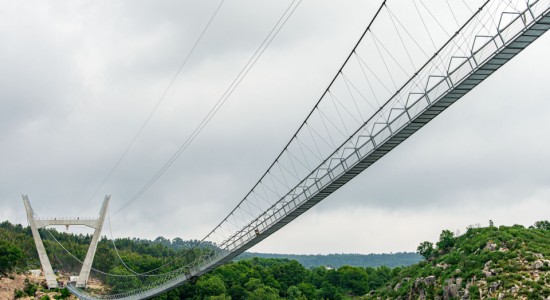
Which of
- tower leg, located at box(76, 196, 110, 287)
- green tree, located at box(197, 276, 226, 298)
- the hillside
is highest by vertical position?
tower leg, located at box(76, 196, 110, 287)

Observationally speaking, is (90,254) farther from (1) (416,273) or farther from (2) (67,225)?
(1) (416,273)

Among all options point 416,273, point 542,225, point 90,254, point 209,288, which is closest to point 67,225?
point 90,254

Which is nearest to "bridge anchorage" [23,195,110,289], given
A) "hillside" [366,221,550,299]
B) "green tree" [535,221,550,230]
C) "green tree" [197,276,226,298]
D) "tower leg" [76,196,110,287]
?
"tower leg" [76,196,110,287]

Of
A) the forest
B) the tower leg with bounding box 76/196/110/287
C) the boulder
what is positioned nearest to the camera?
the forest

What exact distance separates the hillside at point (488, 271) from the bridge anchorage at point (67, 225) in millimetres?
44012

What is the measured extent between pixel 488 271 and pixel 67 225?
208 ft

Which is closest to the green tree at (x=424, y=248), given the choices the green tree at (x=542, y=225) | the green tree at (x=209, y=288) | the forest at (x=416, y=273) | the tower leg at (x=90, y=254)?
the forest at (x=416, y=273)

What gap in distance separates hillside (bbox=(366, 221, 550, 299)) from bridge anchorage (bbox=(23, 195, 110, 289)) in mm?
44012

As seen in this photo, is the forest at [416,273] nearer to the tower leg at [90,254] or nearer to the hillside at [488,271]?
the hillside at [488,271]

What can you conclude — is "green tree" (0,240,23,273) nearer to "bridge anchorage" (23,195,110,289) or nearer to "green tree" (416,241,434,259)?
"bridge anchorage" (23,195,110,289)

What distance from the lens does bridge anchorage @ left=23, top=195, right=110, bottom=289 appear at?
9619 cm

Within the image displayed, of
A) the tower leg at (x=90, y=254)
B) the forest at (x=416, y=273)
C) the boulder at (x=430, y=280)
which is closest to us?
the forest at (x=416, y=273)

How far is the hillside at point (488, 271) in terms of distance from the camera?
219 feet

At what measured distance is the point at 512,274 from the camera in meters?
69.1
